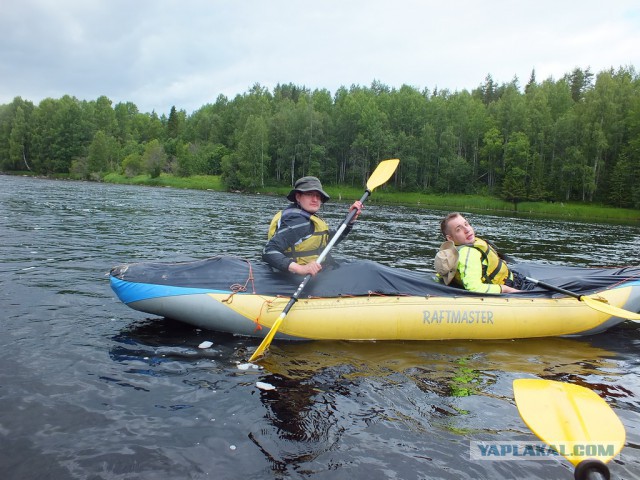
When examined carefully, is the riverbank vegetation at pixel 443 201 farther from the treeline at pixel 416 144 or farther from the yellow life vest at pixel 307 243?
the yellow life vest at pixel 307 243

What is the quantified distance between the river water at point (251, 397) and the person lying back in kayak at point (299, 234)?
42.6 inches

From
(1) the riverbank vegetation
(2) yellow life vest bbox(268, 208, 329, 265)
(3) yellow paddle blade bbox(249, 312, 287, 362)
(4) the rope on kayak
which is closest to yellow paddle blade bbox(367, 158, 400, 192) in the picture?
(2) yellow life vest bbox(268, 208, 329, 265)

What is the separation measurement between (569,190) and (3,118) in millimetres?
98555

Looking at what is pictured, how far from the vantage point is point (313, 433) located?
3.85 meters

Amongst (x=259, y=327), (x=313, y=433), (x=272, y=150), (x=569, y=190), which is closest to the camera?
(x=313, y=433)

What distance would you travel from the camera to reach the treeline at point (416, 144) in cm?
4819

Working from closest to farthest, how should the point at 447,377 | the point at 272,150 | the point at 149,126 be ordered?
the point at 447,377
the point at 272,150
the point at 149,126

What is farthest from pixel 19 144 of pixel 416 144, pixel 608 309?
pixel 608 309

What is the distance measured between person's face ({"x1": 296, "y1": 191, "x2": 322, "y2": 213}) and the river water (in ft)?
6.28

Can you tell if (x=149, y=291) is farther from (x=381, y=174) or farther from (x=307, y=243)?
(x=381, y=174)

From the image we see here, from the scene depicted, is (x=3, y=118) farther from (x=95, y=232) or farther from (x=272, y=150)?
(x=95, y=232)

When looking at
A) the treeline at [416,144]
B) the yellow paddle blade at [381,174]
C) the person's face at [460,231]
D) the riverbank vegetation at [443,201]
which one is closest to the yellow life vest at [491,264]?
the person's face at [460,231]

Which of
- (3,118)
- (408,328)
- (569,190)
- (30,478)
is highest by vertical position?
(3,118)

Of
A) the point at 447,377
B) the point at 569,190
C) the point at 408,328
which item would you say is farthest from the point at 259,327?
the point at 569,190
